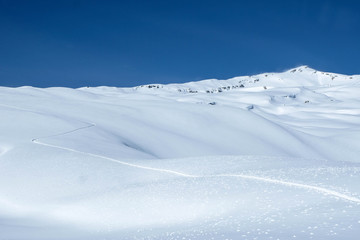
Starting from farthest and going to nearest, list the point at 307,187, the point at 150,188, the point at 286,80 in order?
the point at 286,80 < the point at 150,188 < the point at 307,187

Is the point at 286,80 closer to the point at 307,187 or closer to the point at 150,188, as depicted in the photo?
the point at 150,188

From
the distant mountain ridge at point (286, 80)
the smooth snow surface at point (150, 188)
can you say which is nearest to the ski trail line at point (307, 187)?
the smooth snow surface at point (150, 188)

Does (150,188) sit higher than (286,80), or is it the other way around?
(286,80)

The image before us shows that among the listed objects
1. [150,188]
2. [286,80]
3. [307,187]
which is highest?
[286,80]

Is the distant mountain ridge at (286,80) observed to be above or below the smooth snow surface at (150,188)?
above

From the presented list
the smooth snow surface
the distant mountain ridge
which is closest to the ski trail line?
the smooth snow surface

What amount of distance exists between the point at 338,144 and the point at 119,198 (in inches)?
518

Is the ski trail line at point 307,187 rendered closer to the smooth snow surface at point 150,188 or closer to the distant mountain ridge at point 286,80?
the smooth snow surface at point 150,188

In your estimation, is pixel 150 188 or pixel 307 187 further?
pixel 150 188

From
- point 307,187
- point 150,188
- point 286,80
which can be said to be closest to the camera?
point 307,187

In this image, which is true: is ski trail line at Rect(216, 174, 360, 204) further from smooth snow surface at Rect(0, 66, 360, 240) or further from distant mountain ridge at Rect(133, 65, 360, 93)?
distant mountain ridge at Rect(133, 65, 360, 93)

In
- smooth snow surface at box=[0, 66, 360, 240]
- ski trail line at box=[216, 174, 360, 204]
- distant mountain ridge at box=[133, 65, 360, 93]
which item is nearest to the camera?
smooth snow surface at box=[0, 66, 360, 240]

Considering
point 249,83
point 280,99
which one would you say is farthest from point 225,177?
point 249,83

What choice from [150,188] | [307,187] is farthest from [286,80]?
[307,187]
